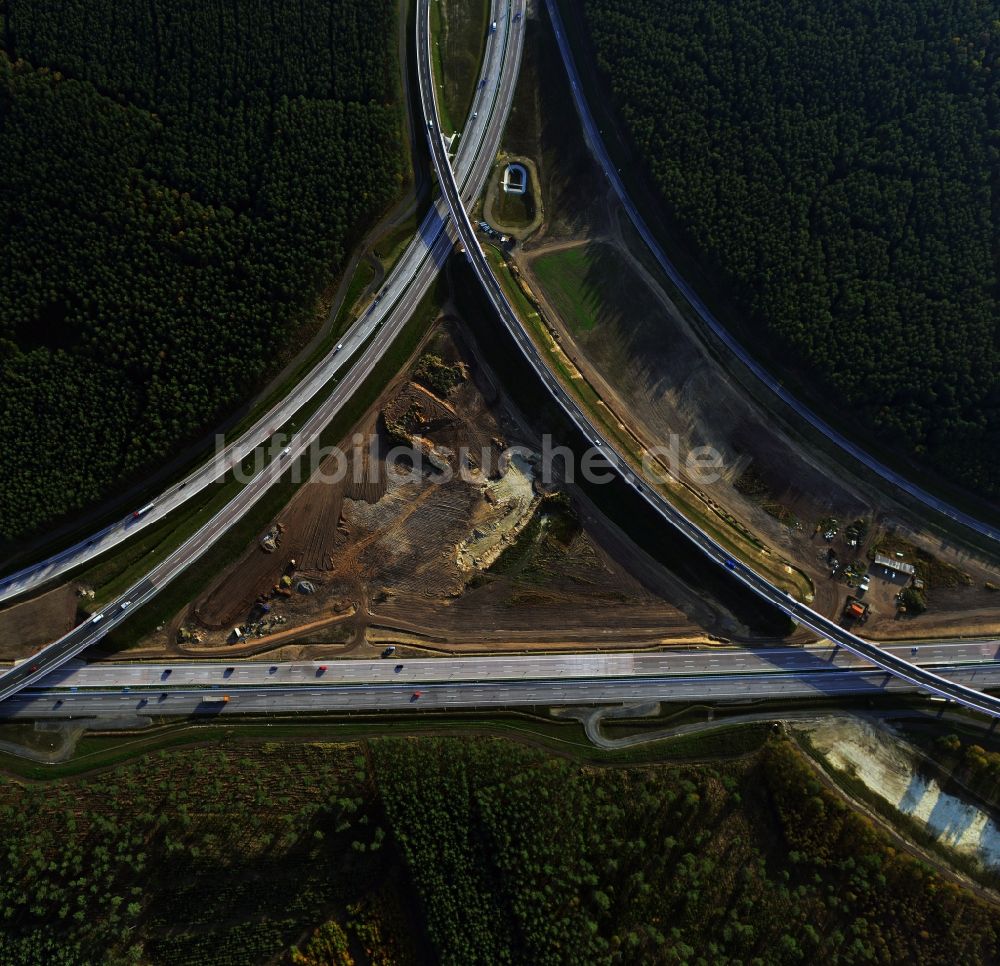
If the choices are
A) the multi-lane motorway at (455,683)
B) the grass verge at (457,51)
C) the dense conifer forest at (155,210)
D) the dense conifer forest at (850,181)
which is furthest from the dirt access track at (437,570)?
the grass verge at (457,51)

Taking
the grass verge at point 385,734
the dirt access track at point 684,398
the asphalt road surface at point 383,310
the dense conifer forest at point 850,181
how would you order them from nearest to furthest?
the grass verge at point 385,734 < the asphalt road surface at point 383,310 < the dense conifer forest at point 850,181 < the dirt access track at point 684,398

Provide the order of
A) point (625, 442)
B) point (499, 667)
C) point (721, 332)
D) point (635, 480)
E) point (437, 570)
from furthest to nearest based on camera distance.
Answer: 1. point (721, 332)
2. point (625, 442)
3. point (635, 480)
4. point (437, 570)
5. point (499, 667)

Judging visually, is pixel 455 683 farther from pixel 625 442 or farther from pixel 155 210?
pixel 155 210

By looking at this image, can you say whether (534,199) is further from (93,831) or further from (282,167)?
(93,831)

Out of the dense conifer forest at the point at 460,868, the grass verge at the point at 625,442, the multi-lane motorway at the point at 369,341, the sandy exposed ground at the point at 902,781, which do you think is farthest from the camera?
the grass verge at the point at 625,442

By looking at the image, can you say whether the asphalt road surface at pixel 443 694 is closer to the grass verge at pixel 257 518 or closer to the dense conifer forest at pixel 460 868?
the dense conifer forest at pixel 460 868

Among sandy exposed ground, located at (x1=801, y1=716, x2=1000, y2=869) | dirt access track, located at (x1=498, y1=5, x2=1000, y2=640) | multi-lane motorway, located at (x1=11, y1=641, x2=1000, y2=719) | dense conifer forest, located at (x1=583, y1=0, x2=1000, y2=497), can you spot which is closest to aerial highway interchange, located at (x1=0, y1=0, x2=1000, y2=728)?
multi-lane motorway, located at (x1=11, y1=641, x2=1000, y2=719)

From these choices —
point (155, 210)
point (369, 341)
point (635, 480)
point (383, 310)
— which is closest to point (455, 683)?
point (635, 480)

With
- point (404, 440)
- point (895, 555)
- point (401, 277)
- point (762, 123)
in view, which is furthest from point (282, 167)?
point (895, 555)
